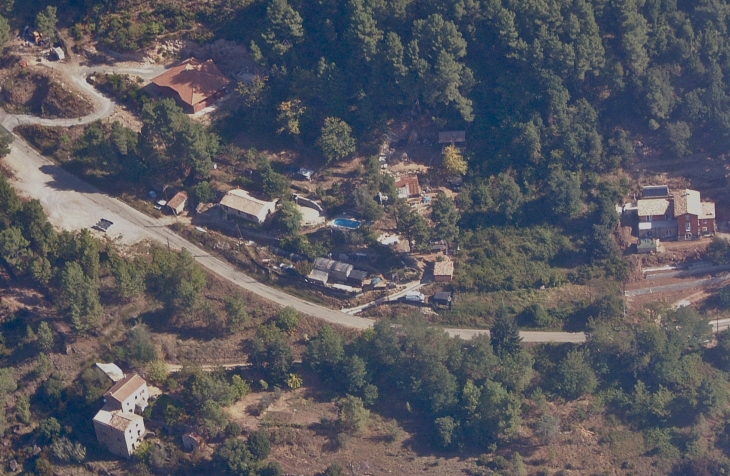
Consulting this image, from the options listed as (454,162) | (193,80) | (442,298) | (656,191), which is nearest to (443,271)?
(442,298)

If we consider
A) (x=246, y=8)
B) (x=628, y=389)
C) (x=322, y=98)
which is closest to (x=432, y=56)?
(x=322, y=98)

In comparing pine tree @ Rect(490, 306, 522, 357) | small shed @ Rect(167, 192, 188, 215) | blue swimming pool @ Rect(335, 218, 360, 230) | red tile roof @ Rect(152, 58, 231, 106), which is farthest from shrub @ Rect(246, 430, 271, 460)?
red tile roof @ Rect(152, 58, 231, 106)

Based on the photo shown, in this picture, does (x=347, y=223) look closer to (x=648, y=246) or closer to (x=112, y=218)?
(x=112, y=218)

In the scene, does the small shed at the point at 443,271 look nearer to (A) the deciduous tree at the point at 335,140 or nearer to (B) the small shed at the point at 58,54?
(A) the deciduous tree at the point at 335,140

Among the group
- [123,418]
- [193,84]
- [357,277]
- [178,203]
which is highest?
[193,84]

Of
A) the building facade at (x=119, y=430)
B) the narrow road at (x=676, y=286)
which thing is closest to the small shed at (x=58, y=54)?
the building facade at (x=119, y=430)

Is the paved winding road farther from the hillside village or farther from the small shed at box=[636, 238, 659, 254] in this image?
the small shed at box=[636, 238, 659, 254]
